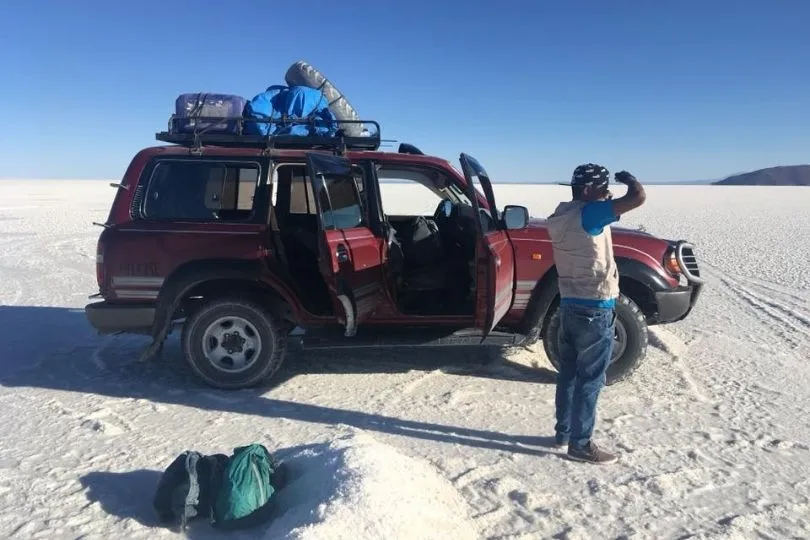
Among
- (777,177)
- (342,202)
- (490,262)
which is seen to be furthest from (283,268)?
(777,177)

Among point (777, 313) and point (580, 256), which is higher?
point (580, 256)

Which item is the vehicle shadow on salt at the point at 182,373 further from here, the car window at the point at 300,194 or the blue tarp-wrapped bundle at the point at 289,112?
the blue tarp-wrapped bundle at the point at 289,112

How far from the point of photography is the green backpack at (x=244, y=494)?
3111 mm

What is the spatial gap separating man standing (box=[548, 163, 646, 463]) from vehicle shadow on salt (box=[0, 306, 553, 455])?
38 cm

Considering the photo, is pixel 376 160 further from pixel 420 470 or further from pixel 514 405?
pixel 420 470

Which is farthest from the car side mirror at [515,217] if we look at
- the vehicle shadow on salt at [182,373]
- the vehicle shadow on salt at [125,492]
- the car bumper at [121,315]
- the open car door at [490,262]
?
the vehicle shadow on salt at [125,492]

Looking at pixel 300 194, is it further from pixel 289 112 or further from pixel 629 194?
pixel 629 194

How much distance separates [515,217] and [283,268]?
74.0 inches

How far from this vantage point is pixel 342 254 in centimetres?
468

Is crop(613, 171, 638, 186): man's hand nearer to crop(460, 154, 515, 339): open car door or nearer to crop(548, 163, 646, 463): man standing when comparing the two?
crop(548, 163, 646, 463): man standing

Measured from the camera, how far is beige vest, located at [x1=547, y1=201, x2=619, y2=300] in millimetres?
3852

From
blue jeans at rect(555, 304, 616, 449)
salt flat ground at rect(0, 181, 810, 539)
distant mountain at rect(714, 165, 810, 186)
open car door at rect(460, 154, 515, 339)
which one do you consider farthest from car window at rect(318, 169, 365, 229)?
distant mountain at rect(714, 165, 810, 186)

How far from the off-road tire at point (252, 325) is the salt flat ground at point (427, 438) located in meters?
0.13

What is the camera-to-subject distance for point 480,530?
314 cm
